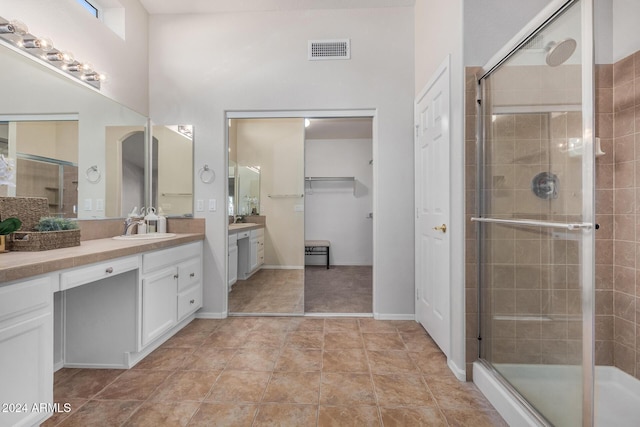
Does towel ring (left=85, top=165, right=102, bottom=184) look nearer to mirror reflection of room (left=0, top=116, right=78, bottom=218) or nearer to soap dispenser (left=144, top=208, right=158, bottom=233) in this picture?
mirror reflection of room (left=0, top=116, right=78, bottom=218)

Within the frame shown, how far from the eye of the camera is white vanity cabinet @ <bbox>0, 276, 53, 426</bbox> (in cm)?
109

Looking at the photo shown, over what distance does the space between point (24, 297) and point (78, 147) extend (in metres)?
1.34

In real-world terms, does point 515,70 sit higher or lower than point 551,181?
higher

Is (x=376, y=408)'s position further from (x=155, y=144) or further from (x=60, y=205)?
(x=155, y=144)

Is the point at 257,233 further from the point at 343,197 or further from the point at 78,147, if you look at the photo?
the point at 343,197

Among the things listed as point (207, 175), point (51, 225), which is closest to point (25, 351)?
point (51, 225)

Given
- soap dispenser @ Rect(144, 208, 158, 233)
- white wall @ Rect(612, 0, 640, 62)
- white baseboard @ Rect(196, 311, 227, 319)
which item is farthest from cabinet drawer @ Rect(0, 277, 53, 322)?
white wall @ Rect(612, 0, 640, 62)

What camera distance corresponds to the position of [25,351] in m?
1.17

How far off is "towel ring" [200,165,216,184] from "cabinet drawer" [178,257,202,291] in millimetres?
784

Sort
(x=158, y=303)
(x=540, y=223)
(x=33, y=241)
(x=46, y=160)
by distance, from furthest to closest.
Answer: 1. (x=158, y=303)
2. (x=46, y=160)
3. (x=33, y=241)
4. (x=540, y=223)

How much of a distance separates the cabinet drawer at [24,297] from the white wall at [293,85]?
1613mm

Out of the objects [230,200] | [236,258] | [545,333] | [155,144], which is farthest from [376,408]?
[155,144]

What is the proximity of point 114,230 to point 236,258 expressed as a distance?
44.6 inches

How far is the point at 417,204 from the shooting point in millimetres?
2703
